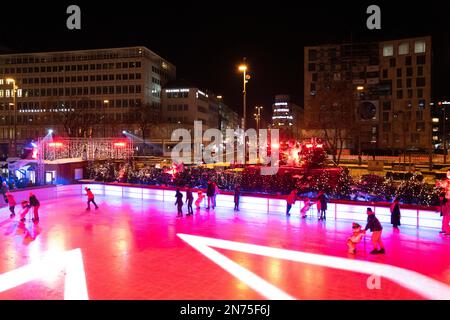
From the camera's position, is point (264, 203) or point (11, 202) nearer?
point (11, 202)

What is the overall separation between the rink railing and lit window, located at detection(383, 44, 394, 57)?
7469 centimetres

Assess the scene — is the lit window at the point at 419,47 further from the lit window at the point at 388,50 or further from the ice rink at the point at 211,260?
the ice rink at the point at 211,260

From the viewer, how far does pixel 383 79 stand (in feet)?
275

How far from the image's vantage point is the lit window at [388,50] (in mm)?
83500

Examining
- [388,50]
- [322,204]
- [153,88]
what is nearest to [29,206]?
[322,204]

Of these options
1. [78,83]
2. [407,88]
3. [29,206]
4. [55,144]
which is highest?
[78,83]

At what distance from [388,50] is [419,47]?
5.85 m

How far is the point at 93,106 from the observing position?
86938mm

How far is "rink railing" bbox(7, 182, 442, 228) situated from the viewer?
16047mm

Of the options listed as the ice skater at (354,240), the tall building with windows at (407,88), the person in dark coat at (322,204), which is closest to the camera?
the ice skater at (354,240)

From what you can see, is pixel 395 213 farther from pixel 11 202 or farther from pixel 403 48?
pixel 403 48

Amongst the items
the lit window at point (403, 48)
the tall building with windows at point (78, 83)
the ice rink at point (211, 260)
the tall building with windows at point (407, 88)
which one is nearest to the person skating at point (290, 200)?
the ice rink at point (211, 260)

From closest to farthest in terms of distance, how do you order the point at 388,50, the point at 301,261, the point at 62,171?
the point at 301,261 → the point at 62,171 → the point at 388,50

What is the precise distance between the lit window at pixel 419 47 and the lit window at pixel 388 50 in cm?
451
